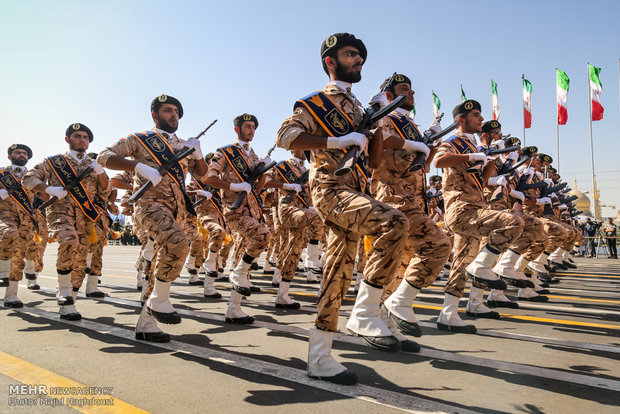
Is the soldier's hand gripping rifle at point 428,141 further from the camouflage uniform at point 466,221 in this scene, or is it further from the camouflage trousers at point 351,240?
the camouflage trousers at point 351,240

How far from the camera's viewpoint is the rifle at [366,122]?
10.3 feet

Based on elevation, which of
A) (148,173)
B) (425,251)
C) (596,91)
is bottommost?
(425,251)

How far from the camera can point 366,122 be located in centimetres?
352

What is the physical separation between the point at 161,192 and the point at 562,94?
28841 millimetres

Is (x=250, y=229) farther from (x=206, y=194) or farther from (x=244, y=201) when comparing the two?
(x=206, y=194)

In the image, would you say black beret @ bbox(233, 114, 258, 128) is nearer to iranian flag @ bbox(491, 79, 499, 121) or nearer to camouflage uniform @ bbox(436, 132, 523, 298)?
camouflage uniform @ bbox(436, 132, 523, 298)

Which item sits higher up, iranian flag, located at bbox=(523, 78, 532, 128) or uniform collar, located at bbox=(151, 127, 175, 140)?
iranian flag, located at bbox=(523, 78, 532, 128)

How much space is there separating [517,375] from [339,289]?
1528mm

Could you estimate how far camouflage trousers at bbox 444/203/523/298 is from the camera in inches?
199

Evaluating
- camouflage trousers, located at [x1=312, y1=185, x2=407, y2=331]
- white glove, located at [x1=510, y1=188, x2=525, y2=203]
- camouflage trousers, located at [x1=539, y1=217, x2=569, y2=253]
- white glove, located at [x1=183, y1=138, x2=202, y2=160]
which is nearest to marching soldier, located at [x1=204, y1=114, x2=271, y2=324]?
white glove, located at [x1=183, y1=138, x2=202, y2=160]

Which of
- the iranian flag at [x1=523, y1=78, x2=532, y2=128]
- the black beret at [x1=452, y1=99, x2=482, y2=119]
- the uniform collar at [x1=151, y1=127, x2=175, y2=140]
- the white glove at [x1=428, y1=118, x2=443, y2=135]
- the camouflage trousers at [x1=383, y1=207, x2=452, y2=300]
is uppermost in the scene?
the iranian flag at [x1=523, y1=78, x2=532, y2=128]

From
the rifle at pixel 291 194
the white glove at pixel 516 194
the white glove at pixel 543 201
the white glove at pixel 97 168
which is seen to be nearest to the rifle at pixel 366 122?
the rifle at pixel 291 194

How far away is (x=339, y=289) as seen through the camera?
10.5 feet

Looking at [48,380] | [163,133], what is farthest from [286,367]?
[163,133]
